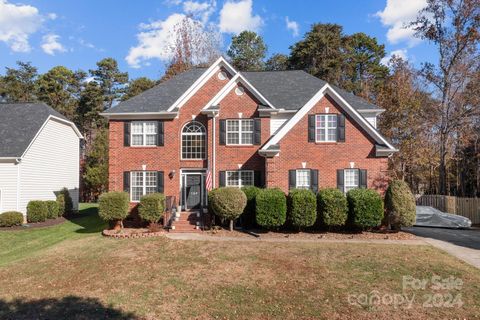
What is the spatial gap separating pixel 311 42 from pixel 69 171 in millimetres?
31132

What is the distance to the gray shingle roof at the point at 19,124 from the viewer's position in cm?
2006

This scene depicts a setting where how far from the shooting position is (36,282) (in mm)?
9406

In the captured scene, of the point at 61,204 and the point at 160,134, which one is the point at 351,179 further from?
the point at 61,204

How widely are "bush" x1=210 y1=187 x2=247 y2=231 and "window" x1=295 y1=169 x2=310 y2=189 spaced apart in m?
3.49

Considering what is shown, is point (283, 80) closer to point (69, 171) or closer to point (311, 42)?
point (69, 171)

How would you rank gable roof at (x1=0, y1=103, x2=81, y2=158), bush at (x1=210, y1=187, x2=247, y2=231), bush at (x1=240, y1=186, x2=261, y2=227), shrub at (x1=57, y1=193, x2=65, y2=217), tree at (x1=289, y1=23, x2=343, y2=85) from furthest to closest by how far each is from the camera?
1. tree at (x1=289, y1=23, x2=343, y2=85)
2. shrub at (x1=57, y1=193, x2=65, y2=217)
3. gable roof at (x1=0, y1=103, x2=81, y2=158)
4. bush at (x1=240, y1=186, x2=261, y2=227)
5. bush at (x1=210, y1=187, x2=247, y2=231)

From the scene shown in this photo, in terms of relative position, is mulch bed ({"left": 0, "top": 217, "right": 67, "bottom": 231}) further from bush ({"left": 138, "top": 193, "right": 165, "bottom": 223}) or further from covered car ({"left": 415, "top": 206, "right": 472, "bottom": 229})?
covered car ({"left": 415, "top": 206, "right": 472, "bottom": 229})

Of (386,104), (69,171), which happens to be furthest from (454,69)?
(69,171)

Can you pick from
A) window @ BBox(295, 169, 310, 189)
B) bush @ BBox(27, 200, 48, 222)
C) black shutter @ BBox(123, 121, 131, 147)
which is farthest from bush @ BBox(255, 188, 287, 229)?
bush @ BBox(27, 200, 48, 222)

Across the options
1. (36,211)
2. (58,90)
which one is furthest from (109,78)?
(36,211)

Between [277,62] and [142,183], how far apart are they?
3365cm

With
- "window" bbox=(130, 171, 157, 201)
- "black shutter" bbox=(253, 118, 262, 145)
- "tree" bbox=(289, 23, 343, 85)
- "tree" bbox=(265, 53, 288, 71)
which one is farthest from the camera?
"tree" bbox=(265, 53, 288, 71)

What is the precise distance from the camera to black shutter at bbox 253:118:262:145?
18.3 m

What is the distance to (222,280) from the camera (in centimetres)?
909
